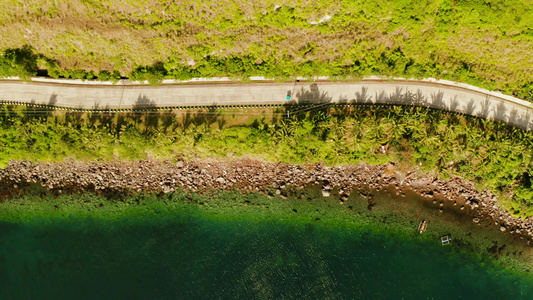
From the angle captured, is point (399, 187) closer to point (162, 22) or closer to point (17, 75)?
point (162, 22)

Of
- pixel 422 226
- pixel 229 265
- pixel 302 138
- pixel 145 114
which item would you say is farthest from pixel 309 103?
pixel 229 265

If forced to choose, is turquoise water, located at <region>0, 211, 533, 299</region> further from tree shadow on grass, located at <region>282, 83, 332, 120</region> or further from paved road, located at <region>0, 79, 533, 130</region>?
paved road, located at <region>0, 79, 533, 130</region>

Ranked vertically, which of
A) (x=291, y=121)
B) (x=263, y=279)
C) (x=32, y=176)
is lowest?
(x=263, y=279)

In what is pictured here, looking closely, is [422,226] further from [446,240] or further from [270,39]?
[270,39]

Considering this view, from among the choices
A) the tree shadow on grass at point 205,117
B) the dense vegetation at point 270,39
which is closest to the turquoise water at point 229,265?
the tree shadow on grass at point 205,117

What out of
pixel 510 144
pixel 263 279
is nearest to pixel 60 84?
pixel 263 279

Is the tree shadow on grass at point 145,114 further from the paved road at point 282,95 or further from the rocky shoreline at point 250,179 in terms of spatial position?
the rocky shoreline at point 250,179
